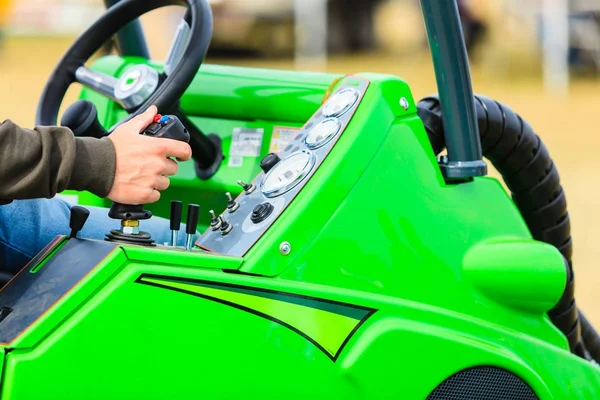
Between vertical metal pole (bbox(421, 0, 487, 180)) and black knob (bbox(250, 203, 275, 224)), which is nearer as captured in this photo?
black knob (bbox(250, 203, 275, 224))

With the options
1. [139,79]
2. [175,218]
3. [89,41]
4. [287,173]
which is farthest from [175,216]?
[89,41]

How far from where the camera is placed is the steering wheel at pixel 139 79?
1.87 meters

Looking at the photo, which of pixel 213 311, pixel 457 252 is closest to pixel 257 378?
pixel 213 311

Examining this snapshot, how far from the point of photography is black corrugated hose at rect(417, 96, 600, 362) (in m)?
1.98

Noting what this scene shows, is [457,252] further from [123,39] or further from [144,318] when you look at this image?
[123,39]

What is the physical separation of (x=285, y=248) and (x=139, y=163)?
26 cm

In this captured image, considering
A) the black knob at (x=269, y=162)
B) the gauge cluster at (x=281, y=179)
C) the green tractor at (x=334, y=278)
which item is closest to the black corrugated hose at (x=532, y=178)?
the green tractor at (x=334, y=278)

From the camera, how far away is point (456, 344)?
5.44 feet

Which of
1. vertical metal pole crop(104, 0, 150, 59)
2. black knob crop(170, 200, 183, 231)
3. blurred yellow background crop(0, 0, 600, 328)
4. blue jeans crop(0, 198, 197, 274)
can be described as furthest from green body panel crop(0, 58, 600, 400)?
blurred yellow background crop(0, 0, 600, 328)

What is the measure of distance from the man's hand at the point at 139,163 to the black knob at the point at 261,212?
0.18 metres

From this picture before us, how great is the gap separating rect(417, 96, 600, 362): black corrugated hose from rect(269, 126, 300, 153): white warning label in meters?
0.43

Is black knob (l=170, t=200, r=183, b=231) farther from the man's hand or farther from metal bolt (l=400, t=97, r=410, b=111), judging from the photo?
metal bolt (l=400, t=97, r=410, b=111)

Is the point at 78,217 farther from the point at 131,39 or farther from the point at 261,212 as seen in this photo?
the point at 131,39

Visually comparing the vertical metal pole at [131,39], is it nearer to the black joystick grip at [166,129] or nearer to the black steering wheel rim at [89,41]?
the black steering wheel rim at [89,41]
